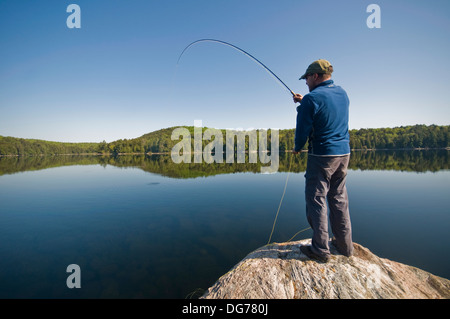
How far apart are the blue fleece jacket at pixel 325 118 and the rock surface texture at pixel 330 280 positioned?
6.49ft

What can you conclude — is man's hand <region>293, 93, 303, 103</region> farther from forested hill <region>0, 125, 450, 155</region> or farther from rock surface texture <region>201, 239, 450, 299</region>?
forested hill <region>0, 125, 450, 155</region>

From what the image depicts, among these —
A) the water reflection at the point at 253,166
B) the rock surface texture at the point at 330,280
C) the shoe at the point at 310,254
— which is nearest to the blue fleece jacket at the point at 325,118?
the shoe at the point at 310,254

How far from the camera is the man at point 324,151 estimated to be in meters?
3.17

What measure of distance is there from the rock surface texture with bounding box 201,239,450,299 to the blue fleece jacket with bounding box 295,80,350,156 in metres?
1.98

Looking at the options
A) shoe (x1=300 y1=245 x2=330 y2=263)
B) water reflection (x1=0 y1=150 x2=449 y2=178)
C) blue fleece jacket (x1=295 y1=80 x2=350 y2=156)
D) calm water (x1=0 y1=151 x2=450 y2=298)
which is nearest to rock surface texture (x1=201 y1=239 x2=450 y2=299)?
shoe (x1=300 y1=245 x2=330 y2=263)

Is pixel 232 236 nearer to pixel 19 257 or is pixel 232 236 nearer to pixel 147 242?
pixel 147 242

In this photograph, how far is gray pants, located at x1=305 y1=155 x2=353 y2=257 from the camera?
3.20 m

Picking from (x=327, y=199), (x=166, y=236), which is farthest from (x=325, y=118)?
(x=166, y=236)

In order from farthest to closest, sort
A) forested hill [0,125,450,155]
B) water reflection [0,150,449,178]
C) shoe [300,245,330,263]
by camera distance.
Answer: forested hill [0,125,450,155] < water reflection [0,150,449,178] < shoe [300,245,330,263]

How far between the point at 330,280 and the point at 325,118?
2628mm

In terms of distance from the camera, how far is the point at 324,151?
10.4 ft

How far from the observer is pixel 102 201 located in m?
13.2

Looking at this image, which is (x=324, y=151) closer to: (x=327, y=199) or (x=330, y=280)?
(x=327, y=199)

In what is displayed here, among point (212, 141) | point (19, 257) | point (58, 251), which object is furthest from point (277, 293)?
point (212, 141)
